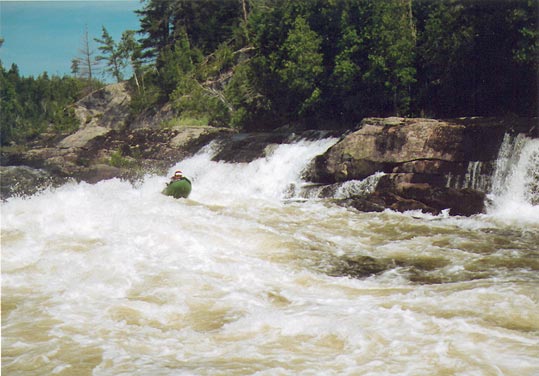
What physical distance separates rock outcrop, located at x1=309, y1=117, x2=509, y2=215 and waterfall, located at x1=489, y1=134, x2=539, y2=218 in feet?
0.82

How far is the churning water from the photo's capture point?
16.6 ft

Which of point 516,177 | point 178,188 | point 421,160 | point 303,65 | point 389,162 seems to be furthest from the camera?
point 303,65

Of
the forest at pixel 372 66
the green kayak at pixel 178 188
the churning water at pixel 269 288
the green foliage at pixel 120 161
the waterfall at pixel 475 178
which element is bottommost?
the churning water at pixel 269 288

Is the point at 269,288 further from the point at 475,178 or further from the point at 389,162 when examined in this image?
the point at 389,162

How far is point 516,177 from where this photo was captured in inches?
496

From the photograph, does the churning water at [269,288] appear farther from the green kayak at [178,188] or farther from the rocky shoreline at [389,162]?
the green kayak at [178,188]

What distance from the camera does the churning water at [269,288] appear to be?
5.07 meters

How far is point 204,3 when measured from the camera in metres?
41.2

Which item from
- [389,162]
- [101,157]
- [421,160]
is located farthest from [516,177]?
[101,157]

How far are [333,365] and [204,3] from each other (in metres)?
39.6

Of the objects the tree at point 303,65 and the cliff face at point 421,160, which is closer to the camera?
the cliff face at point 421,160

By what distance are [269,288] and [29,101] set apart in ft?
215

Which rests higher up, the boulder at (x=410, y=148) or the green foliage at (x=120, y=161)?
the boulder at (x=410, y=148)

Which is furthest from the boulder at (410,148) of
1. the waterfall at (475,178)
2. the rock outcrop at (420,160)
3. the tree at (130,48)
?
the tree at (130,48)
